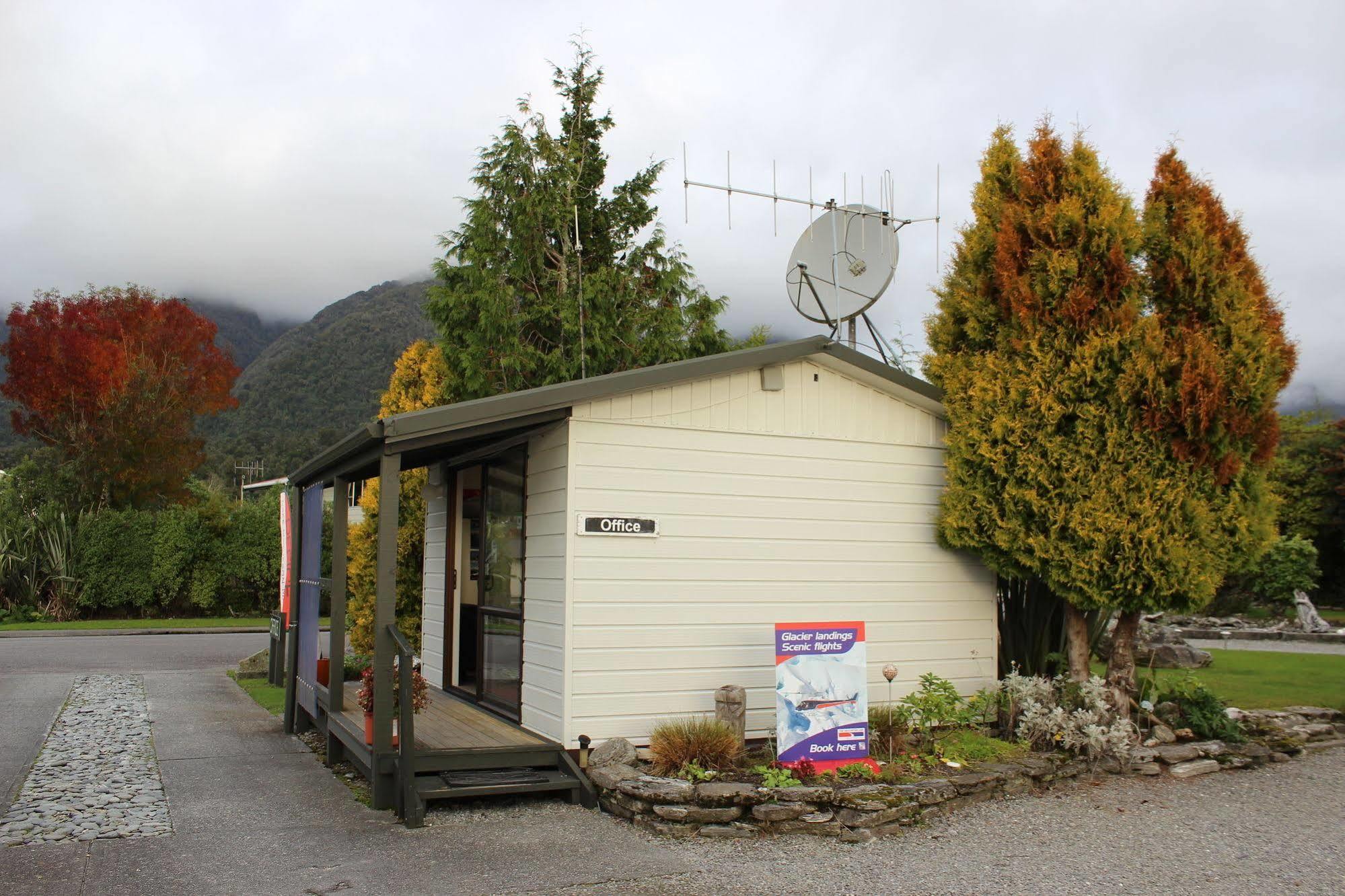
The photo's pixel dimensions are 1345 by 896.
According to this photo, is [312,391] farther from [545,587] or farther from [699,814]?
[699,814]

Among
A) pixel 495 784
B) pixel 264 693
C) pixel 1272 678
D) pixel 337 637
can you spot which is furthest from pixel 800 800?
pixel 1272 678

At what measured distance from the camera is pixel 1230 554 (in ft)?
25.4

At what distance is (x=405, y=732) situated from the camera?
6445mm

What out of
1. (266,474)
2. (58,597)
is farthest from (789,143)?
(266,474)

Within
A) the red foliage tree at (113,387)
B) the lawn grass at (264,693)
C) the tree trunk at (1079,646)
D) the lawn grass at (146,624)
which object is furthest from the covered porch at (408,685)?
the red foliage tree at (113,387)

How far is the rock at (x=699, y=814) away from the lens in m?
6.09

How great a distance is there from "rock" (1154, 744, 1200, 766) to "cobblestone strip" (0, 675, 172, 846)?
267 inches

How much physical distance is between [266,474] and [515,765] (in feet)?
165

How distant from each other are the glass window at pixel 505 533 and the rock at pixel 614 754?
137 cm

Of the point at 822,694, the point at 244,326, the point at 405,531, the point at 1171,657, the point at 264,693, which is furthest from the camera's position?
the point at 244,326

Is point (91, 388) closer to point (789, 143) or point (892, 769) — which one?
point (789, 143)

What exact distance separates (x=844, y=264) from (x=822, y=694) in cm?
427

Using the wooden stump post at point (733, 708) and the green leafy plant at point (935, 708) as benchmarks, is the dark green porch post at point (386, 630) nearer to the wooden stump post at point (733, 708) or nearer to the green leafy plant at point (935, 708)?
the wooden stump post at point (733, 708)

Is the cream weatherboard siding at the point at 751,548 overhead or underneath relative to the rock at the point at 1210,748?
overhead
